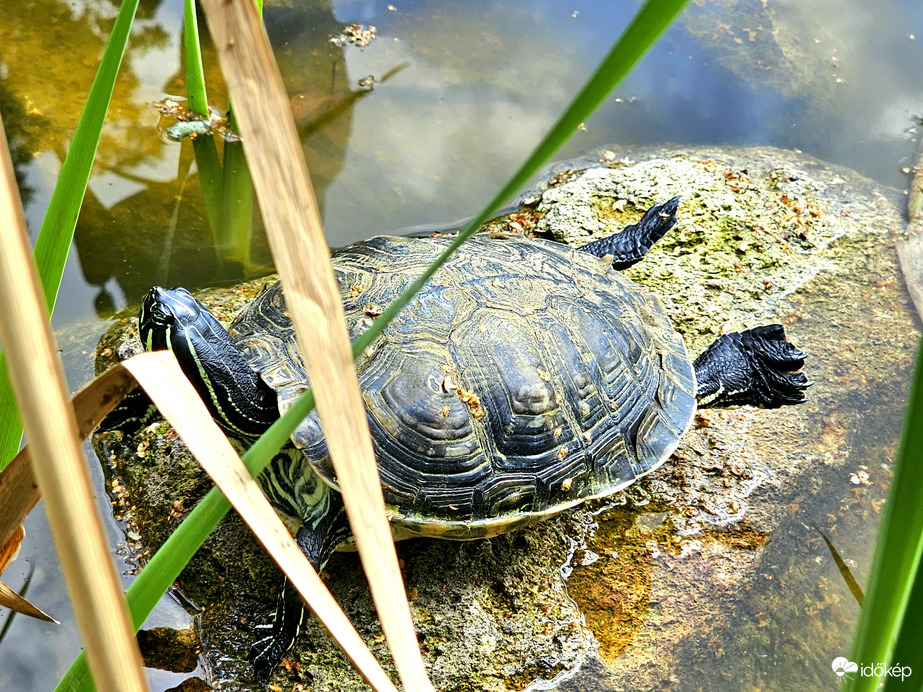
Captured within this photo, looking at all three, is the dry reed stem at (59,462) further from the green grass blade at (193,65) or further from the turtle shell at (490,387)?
the green grass blade at (193,65)

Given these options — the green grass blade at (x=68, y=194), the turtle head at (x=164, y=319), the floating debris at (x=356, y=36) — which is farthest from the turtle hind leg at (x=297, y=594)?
the floating debris at (x=356, y=36)

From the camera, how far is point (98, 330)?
2787mm

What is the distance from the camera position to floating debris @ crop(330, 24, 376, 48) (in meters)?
4.25

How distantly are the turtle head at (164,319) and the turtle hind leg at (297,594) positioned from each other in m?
0.64

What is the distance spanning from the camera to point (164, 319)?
202 cm

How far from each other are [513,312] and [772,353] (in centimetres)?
105

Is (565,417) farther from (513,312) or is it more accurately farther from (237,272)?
(237,272)

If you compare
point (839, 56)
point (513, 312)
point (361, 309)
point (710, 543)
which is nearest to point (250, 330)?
point (361, 309)

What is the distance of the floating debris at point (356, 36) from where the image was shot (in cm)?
425

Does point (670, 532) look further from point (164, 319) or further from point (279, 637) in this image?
point (164, 319)

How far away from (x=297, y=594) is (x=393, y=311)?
64.1 inches

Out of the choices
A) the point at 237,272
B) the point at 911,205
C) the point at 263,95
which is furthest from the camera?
the point at 911,205

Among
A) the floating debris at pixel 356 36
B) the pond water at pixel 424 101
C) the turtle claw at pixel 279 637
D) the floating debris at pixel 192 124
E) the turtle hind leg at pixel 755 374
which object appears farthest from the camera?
the floating debris at pixel 356 36

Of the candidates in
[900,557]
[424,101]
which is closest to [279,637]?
[900,557]
